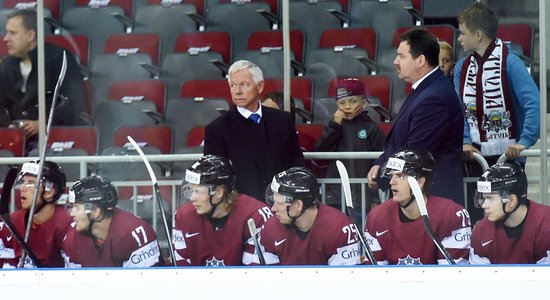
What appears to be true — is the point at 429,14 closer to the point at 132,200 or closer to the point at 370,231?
the point at 370,231

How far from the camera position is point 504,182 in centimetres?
456

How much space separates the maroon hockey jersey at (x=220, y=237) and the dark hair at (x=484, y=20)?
905mm

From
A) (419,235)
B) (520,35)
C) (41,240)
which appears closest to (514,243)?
(419,235)

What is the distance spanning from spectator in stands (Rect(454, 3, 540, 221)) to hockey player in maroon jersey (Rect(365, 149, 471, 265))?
0.92 feet

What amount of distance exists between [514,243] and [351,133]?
2.42ft

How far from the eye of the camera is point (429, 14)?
5020 millimetres

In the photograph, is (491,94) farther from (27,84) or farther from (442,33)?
(27,84)

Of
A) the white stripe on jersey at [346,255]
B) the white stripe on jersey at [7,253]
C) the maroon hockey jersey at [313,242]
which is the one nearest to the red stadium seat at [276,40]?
the maroon hockey jersey at [313,242]

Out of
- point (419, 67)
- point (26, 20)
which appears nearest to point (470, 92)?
point (419, 67)

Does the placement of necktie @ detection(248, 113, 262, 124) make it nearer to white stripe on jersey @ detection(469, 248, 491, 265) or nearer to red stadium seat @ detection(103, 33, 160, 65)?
red stadium seat @ detection(103, 33, 160, 65)

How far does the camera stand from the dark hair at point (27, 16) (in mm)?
5145

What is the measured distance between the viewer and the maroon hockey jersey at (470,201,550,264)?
4.54 metres

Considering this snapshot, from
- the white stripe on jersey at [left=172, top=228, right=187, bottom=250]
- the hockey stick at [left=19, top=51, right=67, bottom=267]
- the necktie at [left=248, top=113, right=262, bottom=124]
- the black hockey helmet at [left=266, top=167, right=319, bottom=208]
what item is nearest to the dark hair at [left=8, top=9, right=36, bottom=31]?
the hockey stick at [left=19, top=51, right=67, bottom=267]

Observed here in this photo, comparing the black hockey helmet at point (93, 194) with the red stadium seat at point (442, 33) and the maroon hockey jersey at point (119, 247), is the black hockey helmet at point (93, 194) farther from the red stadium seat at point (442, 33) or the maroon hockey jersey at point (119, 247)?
the red stadium seat at point (442, 33)
